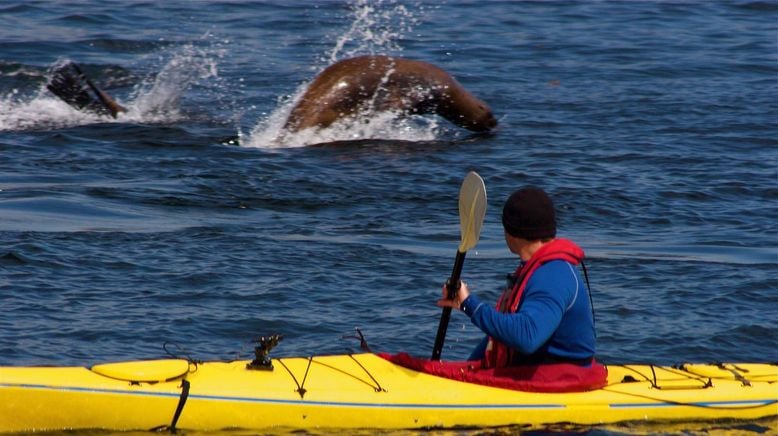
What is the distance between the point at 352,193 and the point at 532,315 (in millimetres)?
5126

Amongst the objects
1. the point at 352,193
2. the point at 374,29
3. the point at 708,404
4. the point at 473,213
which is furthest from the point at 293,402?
the point at 374,29

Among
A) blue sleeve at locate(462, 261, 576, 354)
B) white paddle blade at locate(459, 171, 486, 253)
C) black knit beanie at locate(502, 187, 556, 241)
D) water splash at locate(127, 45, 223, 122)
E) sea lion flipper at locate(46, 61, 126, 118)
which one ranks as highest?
black knit beanie at locate(502, 187, 556, 241)

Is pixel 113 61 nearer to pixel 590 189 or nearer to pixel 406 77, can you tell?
pixel 406 77

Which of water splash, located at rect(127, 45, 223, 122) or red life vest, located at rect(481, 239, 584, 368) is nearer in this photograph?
red life vest, located at rect(481, 239, 584, 368)

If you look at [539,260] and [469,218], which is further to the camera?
[469,218]

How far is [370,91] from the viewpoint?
12328 millimetres

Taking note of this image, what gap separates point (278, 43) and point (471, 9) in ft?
13.7

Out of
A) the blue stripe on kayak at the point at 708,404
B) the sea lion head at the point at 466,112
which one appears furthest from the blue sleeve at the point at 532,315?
the sea lion head at the point at 466,112

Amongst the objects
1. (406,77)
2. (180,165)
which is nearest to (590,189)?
(406,77)

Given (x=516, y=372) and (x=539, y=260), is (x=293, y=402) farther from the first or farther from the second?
(x=539, y=260)

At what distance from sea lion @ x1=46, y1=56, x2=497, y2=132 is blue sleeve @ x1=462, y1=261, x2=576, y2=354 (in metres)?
6.71

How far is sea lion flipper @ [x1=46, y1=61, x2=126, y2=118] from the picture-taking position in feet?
41.2

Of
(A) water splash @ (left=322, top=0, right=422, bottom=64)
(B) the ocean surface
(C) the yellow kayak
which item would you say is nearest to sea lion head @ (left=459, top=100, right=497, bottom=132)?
(B) the ocean surface

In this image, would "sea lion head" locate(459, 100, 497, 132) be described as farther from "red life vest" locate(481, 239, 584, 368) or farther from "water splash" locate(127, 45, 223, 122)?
"red life vest" locate(481, 239, 584, 368)
